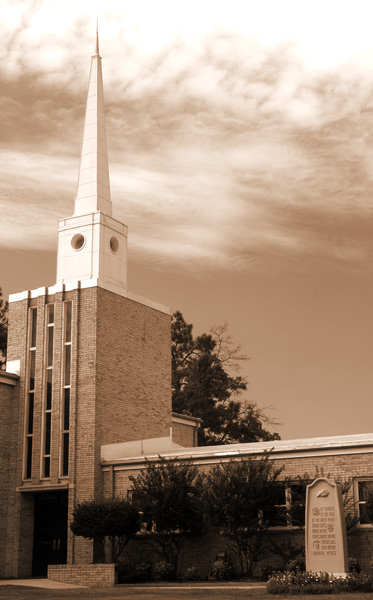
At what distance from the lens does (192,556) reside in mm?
27391

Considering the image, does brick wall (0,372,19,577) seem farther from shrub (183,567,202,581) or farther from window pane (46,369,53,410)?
shrub (183,567,202,581)

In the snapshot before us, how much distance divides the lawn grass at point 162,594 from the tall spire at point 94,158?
17403 mm

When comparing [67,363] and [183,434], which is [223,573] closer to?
[67,363]

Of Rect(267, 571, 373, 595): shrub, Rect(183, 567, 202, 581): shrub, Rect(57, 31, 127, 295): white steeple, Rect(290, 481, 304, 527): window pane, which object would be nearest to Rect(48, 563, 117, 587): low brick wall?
Rect(183, 567, 202, 581): shrub

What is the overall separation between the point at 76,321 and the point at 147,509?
8805 millimetres

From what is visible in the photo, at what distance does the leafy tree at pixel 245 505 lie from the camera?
2516cm

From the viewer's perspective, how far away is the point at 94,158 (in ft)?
118

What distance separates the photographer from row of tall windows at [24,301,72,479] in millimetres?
31688

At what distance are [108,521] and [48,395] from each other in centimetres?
731

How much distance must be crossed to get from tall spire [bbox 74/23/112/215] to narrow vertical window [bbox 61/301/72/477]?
491 cm

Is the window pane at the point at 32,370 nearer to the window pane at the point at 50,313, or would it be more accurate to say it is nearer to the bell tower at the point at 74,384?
the bell tower at the point at 74,384

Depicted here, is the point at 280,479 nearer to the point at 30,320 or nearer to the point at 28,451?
the point at 28,451

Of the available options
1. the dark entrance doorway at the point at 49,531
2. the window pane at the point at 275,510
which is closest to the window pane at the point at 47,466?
the dark entrance doorway at the point at 49,531

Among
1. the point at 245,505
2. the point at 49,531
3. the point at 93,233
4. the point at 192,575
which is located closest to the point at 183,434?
the point at 49,531
